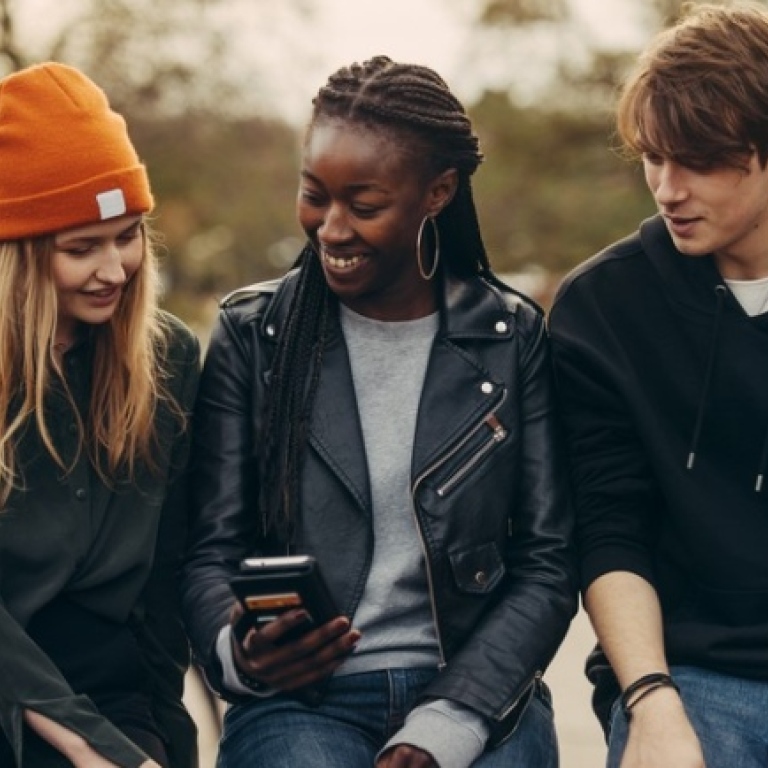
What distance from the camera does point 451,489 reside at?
3.57 metres

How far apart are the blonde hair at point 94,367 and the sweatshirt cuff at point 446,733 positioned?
2.51ft

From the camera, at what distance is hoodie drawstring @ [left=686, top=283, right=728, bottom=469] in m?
3.63

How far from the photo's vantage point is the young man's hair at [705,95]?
11.3 feet

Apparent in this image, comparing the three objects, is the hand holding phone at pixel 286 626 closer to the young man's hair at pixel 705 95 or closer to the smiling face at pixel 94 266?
the smiling face at pixel 94 266

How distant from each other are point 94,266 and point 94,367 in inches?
9.0

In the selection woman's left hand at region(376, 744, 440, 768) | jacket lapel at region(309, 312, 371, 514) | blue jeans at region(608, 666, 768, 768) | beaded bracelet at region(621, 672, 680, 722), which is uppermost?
A: jacket lapel at region(309, 312, 371, 514)

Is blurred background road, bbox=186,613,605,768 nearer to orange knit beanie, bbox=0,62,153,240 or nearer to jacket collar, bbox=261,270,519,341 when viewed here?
jacket collar, bbox=261,270,519,341

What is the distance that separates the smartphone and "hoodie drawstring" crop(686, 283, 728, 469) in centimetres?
88

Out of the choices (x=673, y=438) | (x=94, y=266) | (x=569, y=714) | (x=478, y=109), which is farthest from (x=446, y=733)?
(x=478, y=109)

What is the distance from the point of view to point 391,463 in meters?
3.61

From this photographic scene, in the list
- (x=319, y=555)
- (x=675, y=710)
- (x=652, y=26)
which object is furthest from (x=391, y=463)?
(x=652, y=26)

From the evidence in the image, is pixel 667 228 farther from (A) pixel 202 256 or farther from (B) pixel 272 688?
(A) pixel 202 256

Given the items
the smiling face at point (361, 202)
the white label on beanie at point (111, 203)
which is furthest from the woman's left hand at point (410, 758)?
the white label on beanie at point (111, 203)

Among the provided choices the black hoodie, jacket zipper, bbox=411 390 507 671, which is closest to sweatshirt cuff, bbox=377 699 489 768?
jacket zipper, bbox=411 390 507 671
